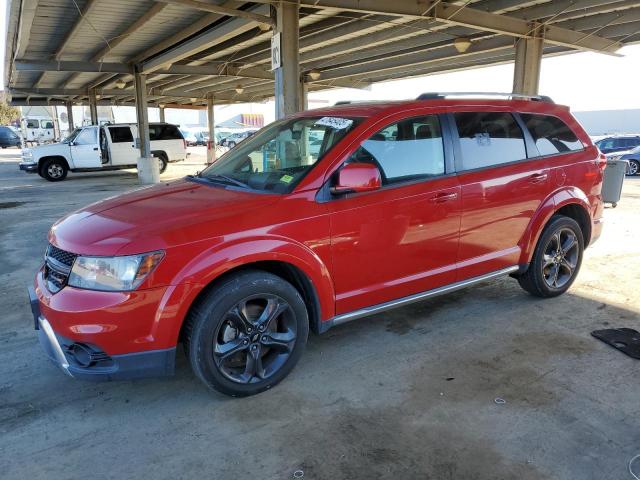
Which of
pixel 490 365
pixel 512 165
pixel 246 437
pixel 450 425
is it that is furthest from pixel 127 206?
pixel 512 165

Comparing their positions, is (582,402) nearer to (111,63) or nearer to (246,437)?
(246,437)

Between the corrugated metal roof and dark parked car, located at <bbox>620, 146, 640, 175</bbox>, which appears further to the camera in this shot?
dark parked car, located at <bbox>620, 146, 640, 175</bbox>

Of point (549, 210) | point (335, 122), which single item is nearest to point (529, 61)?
point (549, 210)

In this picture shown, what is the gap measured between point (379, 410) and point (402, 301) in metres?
0.93

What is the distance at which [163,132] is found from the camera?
19.7 meters

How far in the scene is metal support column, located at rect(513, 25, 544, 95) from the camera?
35.7ft

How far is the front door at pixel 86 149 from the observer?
1792 cm

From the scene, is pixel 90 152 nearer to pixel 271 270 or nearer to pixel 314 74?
pixel 314 74

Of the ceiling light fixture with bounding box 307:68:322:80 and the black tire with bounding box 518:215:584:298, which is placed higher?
the ceiling light fixture with bounding box 307:68:322:80

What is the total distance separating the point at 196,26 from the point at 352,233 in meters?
9.48

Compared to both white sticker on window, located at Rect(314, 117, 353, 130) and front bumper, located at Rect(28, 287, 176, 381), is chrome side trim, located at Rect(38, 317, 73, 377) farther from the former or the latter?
white sticker on window, located at Rect(314, 117, 353, 130)

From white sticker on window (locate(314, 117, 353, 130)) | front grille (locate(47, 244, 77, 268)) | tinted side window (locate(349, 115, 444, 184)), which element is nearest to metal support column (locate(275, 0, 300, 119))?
white sticker on window (locate(314, 117, 353, 130))

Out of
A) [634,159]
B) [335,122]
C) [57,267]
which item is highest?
[335,122]

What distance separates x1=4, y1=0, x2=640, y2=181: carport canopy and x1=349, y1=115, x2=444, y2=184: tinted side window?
15.5ft
